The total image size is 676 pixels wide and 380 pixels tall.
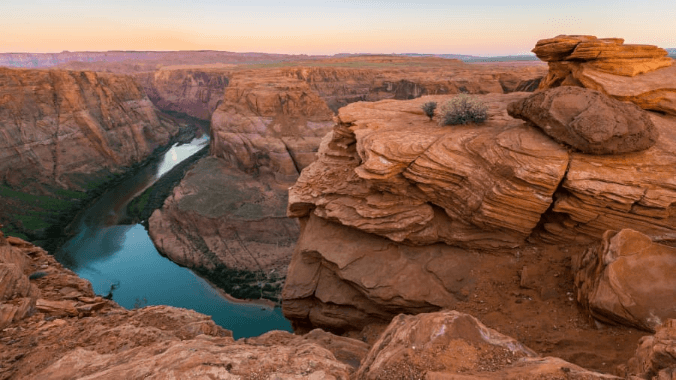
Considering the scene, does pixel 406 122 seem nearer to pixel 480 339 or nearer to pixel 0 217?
pixel 480 339

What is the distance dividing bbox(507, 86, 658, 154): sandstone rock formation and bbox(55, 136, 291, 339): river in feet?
69.9

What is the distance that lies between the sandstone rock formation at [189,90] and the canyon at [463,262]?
86.4 metres

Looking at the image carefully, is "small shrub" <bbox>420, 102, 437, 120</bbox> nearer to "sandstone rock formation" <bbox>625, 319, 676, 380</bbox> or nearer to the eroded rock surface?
"sandstone rock formation" <bbox>625, 319, 676, 380</bbox>

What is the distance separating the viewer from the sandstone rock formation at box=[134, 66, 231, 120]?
95.6 meters

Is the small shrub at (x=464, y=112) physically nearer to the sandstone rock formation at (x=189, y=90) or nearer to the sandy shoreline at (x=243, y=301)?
the sandy shoreline at (x=243, y=301)

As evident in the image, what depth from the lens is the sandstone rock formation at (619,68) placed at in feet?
34.8

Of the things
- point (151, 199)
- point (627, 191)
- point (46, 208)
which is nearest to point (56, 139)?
point (46, 208)

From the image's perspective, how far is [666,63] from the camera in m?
12.1

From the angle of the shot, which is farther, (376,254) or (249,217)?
(249,217)

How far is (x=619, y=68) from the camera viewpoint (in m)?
11.5

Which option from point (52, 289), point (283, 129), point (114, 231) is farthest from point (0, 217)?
point (52, 289)

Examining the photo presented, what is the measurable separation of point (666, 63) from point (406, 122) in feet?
31.2

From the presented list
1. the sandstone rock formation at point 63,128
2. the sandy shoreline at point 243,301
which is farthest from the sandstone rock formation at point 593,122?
the sandstone rock formation at point 63,128

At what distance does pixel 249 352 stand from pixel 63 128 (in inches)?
2250
